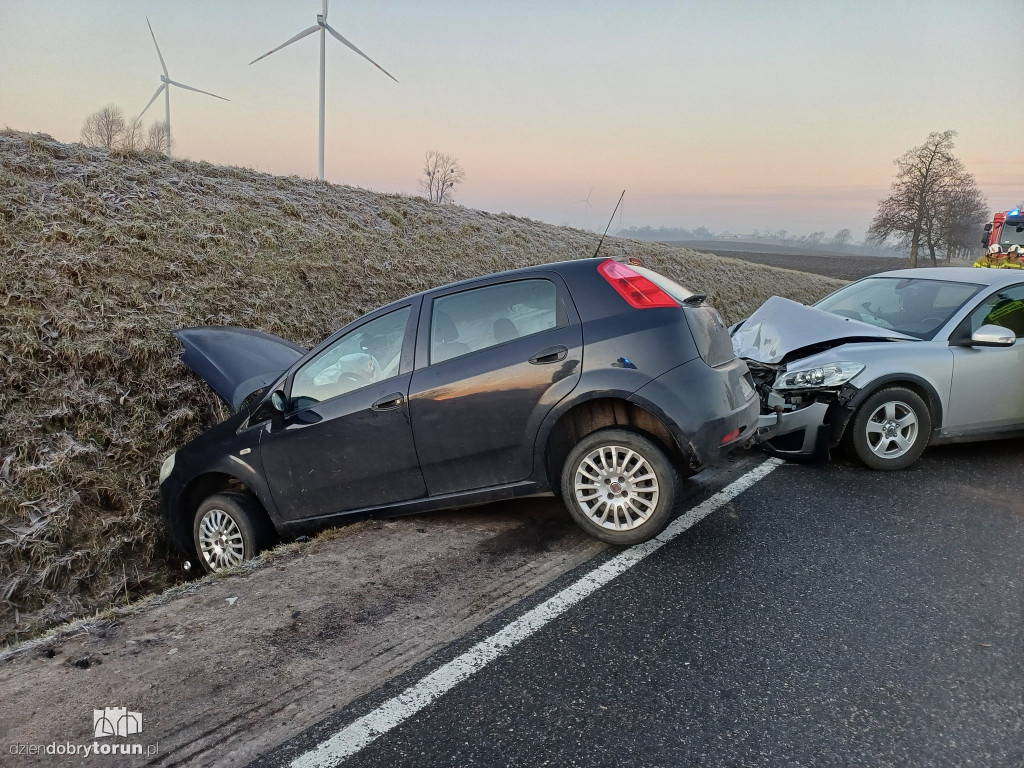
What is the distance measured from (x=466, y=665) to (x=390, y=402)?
173cm

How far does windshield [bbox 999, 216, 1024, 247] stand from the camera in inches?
727

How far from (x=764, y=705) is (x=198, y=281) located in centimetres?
796

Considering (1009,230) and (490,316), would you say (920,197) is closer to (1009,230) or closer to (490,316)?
(1009,230)

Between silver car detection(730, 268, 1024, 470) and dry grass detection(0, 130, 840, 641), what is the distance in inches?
206

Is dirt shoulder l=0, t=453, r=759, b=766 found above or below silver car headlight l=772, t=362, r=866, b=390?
below

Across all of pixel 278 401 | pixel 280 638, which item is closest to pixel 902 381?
pixel 278 401

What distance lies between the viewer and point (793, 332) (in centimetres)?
584

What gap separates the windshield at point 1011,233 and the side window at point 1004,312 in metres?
16.3

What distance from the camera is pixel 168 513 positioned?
4.92 m

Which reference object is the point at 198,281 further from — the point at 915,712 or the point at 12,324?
the point at 915,712

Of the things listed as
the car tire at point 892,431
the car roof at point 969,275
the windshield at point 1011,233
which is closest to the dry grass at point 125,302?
the car tire at point 892,431

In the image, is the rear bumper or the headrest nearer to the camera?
the rear bumper

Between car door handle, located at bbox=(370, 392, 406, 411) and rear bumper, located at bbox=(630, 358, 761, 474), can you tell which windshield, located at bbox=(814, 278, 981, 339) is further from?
car door handle, located at bbox=(370, 392, 406, 411)

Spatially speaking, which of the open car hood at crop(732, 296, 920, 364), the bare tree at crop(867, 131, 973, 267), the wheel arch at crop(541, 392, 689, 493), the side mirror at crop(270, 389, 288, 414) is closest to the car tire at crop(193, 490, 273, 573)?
the side mirror at crop(270, 389, 288, 414)
